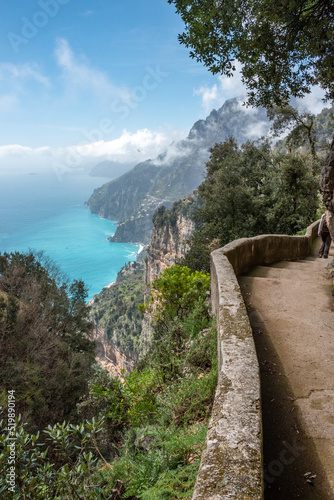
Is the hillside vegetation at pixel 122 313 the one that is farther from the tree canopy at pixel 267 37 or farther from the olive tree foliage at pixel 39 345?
the tree canopy at pixel 267 37

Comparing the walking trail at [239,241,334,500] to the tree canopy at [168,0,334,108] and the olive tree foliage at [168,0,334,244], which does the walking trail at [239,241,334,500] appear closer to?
the olive tree foliage at [168,0,334,244]

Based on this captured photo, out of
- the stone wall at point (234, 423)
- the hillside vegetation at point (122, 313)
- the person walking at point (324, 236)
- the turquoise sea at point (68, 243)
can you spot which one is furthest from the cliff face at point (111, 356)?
the stone wall at point (234, 423)

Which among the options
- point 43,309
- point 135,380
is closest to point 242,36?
point 135,380

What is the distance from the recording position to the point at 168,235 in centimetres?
7512

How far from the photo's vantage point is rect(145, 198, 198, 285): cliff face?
70.5 meters

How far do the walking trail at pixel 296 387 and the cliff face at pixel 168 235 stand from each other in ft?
206

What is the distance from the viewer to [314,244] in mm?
14414

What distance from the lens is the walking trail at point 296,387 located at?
187 cm

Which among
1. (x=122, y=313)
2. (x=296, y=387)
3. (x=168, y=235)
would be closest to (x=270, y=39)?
(x=296, y=387)

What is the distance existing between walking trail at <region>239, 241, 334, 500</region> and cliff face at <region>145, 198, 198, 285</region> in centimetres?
6274

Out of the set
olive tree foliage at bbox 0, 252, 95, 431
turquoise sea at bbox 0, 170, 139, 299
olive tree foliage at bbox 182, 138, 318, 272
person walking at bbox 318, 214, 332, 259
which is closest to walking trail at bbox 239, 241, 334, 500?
→ person walking at bbox 318, 214, 332, 259

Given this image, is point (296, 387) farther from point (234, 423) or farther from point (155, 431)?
point (155, 431)

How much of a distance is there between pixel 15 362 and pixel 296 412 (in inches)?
501

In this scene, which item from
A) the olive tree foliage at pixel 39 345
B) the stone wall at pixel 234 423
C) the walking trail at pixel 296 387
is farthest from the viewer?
the olive tree foliage at pixel 39 345
